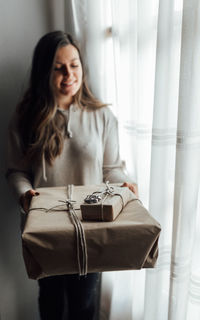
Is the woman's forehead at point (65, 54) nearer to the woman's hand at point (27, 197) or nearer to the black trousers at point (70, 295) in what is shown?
the woman's hand at point (27, 197)

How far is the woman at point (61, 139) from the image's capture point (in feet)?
3.24

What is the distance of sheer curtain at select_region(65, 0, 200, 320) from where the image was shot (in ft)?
2.45

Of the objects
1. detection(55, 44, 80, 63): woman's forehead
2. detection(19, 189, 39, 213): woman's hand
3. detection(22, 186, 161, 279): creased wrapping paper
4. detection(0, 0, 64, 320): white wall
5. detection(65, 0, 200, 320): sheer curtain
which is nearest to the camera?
detection(22, 186, 161, 279): creased wrapping paper

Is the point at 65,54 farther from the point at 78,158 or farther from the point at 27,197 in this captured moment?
the point at 27,197

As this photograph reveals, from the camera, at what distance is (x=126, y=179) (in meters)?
1.01

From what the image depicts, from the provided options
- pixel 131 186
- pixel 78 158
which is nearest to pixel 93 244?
pixel 131 186

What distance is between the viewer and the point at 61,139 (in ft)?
3.29

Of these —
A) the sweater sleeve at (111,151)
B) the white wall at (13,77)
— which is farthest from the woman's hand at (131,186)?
the white wall at (13,77)

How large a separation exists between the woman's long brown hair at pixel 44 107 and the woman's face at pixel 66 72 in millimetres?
16

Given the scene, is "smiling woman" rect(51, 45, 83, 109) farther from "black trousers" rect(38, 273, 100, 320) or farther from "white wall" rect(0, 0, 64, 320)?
"black trousers" rect(38, 273, 100, 320)

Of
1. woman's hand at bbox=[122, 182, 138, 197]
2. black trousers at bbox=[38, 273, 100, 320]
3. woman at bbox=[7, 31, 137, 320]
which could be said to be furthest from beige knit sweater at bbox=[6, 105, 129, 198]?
black trousers at bbox=[38, 273, 100, 320]

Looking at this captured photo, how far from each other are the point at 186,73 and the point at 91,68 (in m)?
0.46

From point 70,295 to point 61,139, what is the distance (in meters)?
0.51

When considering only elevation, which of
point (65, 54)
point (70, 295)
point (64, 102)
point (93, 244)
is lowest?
point (70, 295)
